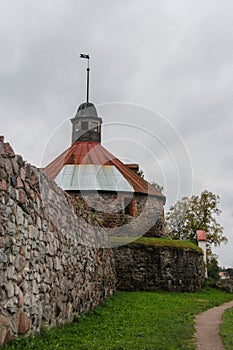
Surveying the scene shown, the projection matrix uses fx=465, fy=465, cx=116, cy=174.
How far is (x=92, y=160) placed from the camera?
25.1 meters

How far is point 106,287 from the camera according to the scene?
1378 centimetres

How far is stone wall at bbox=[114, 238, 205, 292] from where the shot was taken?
18.8 m

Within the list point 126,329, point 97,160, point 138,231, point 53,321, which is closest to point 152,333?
point 126,329

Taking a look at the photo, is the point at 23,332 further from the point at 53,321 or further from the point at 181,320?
the point at 181,320

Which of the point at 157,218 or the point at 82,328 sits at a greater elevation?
the point at 157,218

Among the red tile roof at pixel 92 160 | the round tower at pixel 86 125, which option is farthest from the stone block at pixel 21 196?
the round tower at pixel 86 125

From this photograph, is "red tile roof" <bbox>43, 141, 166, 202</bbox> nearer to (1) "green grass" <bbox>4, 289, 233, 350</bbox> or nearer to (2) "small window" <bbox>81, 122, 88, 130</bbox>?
(2) "small window" <bbox>81, 122, 88, 130</bbox>

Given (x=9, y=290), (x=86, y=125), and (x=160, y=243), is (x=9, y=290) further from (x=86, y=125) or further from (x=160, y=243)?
(x=86, y=125)

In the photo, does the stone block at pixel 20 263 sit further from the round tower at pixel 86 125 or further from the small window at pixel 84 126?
the small window at pixel 84 126

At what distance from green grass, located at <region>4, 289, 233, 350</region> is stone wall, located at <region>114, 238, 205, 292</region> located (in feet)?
19.8

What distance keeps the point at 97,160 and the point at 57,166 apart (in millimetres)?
2234

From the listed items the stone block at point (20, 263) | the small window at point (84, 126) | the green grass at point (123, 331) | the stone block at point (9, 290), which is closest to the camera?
the stone block at point (9, 290)

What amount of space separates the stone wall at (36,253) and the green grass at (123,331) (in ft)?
0.87

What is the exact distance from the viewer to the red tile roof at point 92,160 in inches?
983
